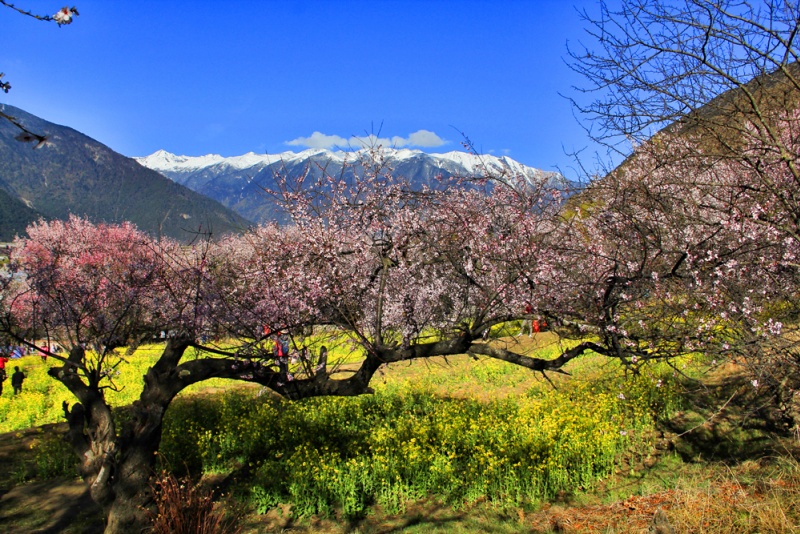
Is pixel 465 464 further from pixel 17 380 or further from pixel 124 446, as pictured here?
pixel 17 380

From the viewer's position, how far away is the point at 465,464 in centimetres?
913

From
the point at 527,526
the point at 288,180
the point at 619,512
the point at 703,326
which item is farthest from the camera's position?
the point at 288,180

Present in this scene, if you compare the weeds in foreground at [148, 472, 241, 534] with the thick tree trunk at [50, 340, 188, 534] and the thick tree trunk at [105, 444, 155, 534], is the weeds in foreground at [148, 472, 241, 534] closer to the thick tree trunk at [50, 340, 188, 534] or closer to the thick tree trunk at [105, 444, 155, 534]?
the thick tree trunk at [105, 444, 155, 534]

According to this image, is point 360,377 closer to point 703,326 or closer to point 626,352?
point 626,352

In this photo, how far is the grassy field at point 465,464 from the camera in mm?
→ 7184

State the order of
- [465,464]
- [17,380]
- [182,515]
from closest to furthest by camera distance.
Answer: [182,515] < [465,464] < [17,380]

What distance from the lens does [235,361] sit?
703 centimetres

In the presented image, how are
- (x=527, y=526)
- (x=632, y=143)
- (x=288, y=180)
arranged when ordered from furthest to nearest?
1. (x=288, y=180)
2. (x=527, y=526)
3. (x=632, y=143)

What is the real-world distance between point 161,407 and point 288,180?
4.99 meters

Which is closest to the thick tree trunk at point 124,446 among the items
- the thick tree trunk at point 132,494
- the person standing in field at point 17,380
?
the thick tree trunk at point 132,494

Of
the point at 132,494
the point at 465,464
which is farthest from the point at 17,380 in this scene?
the point at 465,464

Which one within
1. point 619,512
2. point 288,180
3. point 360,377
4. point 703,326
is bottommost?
point 619,512

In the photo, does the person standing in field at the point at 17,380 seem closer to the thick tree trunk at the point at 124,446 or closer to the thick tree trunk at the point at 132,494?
the thick tree trunk at the point at 124,446

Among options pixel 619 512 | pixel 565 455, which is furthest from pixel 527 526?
pixel 565 455
